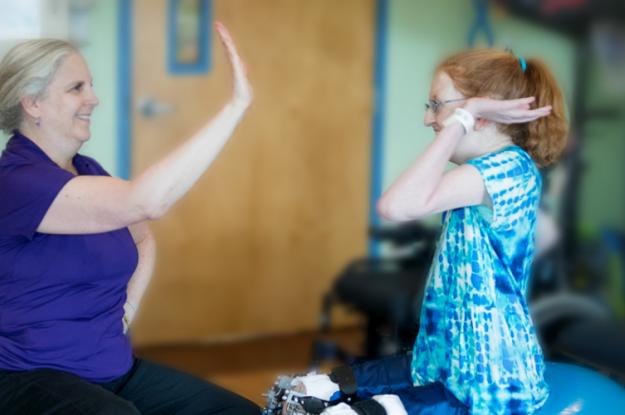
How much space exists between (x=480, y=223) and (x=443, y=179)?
11cm

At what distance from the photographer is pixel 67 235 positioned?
1.54m

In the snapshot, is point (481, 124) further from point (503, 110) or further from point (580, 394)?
point (580, 394)

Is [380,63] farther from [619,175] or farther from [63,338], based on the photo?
[63,338]

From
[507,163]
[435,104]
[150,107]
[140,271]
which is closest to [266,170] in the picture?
[150,107]

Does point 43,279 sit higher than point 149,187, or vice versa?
point 149,187

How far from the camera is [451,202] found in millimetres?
1420

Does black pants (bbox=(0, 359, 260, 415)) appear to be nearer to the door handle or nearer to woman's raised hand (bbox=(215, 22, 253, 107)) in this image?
woman's raised hand (bbox=(215, 22, 253, 107))

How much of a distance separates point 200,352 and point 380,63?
1627 mm

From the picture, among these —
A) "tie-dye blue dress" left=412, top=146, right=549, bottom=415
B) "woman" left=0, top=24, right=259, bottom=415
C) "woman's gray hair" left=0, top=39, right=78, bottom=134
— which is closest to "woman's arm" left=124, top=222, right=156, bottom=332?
"woman" left=0, top=24, right=259, bottom=415

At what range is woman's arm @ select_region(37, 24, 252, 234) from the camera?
139cm

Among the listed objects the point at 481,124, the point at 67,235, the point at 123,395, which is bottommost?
the point at 123,395

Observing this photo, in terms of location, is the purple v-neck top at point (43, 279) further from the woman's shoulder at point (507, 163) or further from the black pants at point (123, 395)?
the woman's shoulder at point (507, 163)

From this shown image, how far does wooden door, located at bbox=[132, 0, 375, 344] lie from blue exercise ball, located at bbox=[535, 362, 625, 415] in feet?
7.50

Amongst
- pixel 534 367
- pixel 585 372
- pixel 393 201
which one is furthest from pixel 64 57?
pixel 585 372
